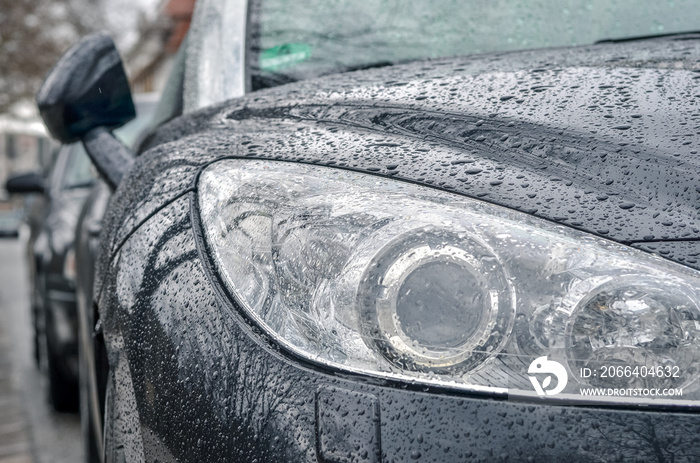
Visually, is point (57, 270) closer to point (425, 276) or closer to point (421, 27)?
point (421, 27)

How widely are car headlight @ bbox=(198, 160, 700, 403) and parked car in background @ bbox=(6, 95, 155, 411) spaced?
9.27ft

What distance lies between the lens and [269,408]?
0.88 m

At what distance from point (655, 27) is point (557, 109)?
0.88 m

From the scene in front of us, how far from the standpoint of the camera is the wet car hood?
895 mm

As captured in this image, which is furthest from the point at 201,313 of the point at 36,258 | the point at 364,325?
the point at 36,258

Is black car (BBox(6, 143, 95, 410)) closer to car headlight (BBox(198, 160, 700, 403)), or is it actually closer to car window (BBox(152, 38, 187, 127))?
car window (BBox(152, 38, 187, 127))

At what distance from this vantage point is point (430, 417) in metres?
0.81

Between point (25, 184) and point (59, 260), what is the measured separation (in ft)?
4.16

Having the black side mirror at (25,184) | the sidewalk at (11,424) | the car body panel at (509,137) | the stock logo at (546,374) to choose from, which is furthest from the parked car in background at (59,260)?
the stock logo at (546,374)

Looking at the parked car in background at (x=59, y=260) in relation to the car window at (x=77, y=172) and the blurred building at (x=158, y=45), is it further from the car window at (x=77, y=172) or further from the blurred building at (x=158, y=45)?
the blurred building at (x=158, y=45)

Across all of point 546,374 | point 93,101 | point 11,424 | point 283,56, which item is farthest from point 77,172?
point 546,374

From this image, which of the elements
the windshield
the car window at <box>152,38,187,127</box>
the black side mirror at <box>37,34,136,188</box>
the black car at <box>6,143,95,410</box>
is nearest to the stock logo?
the windshield

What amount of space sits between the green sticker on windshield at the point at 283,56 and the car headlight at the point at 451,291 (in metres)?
0.80

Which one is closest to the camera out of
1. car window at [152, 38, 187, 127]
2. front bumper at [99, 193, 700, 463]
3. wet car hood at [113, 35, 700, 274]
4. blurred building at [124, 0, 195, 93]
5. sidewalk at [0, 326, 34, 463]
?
front bumper at [99, 193, 700, 463]
